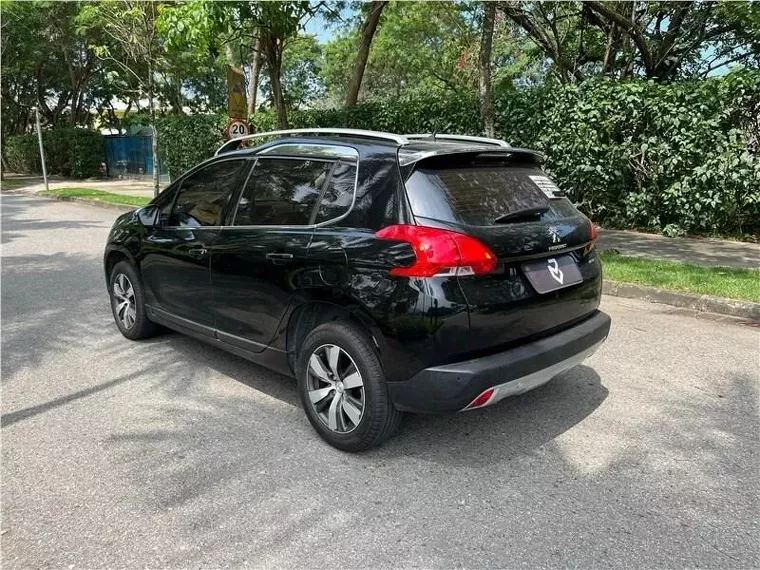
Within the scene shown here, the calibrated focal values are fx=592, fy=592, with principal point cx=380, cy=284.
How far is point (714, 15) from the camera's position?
42.7 feet

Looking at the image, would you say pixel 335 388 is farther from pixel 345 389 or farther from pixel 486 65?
pixel 486 65

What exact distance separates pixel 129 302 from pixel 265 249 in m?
2.17

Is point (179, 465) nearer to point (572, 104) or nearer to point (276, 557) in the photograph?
point (276, 557)

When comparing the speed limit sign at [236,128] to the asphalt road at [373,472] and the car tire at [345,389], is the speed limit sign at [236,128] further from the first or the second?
the car tire at [345,389]

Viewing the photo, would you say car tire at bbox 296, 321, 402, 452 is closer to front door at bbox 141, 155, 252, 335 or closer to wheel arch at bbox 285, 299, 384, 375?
wheel arch at bbox 285, 299, 384, 375

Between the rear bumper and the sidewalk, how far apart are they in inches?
221

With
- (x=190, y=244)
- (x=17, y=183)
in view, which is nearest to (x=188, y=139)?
(x=17, y=183)

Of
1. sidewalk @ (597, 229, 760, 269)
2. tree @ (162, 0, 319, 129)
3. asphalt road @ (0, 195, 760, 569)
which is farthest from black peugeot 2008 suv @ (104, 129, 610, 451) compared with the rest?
tree @ (162, 0, 319, 129)

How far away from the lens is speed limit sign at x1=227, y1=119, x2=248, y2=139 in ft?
36.8

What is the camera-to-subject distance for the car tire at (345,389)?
3.04m

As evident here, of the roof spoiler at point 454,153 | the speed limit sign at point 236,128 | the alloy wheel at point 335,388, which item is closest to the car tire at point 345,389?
the alloy wheel at point 335,388

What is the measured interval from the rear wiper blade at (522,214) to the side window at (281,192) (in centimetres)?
104

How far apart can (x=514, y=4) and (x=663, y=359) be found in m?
10.8

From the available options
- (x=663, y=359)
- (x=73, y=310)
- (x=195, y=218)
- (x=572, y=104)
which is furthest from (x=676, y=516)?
(x=572, y=104)
